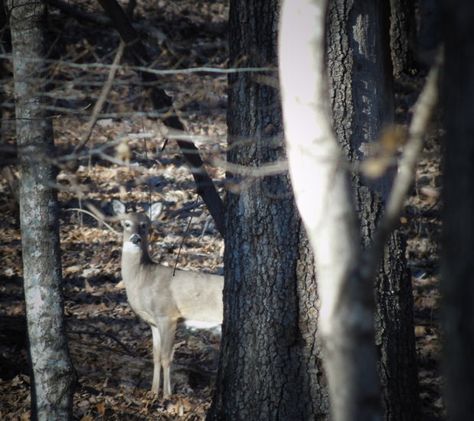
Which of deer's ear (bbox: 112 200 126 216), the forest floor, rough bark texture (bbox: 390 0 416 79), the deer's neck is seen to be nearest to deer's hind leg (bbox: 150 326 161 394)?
the forest floor

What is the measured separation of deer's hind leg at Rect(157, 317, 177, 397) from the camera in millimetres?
7527

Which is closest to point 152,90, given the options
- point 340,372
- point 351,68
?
point 351,68

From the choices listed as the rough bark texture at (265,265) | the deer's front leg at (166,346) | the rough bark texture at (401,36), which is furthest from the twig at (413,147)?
the deer's front leg at (166,346)

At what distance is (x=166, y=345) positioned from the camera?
7.74 m

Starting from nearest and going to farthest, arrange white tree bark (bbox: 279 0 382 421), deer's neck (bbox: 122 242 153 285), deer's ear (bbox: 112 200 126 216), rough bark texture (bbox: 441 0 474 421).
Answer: rough bark texture (bbox: 441 0 474 421) → white tree bark (bbox: 279 0 382 421) → deer's neck (bbox: 122 242 153 285) → deer's ear (bbox: 112 200 126 216)

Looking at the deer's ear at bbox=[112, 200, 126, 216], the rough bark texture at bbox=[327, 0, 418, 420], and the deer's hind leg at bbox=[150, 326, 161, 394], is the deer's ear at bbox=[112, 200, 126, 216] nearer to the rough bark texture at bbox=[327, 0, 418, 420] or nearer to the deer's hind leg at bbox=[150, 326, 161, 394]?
the deer's hind leg at bbox=[150, 326, 161, 394]

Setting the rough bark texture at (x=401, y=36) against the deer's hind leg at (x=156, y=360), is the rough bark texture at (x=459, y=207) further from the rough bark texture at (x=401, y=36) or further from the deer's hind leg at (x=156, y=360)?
the deer's hind leg at (x=156, y=360)

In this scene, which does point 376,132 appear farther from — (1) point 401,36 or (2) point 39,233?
(2) point 39,233

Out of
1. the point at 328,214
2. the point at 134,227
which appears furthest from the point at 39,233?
the point at 134,227

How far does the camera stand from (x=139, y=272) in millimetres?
8375

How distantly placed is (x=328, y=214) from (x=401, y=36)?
2.30 metres

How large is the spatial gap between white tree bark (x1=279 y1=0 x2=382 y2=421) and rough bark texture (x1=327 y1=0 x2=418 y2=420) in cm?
117

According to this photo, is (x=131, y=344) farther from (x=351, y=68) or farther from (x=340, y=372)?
(x=340, y=372)

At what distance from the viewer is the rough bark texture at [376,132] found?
4.57 meters
